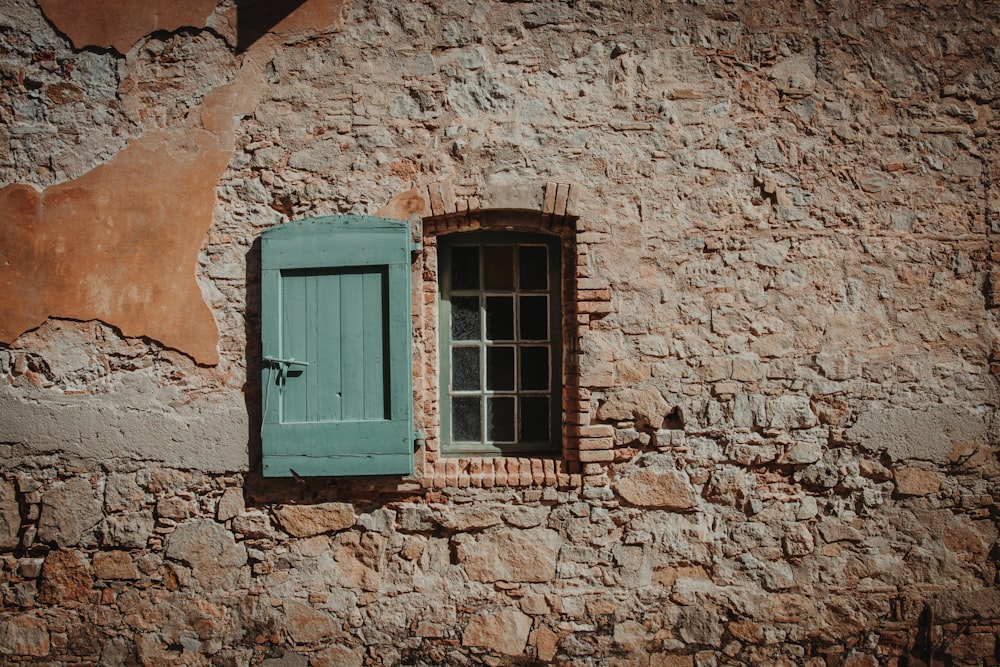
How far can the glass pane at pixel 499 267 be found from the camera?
10.4 ft

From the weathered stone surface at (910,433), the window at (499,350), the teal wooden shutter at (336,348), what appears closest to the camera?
the teal wooden shutter at (336,348)

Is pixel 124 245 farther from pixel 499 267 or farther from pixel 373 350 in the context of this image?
pixel 499 267

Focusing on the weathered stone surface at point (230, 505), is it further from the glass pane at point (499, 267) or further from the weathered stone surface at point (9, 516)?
the glass pane at point (499, 267)

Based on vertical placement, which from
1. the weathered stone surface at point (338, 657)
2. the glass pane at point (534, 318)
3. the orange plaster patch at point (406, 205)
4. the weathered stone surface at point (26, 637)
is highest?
the orange plaster patch at point (406, 205)

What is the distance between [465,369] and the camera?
10.4 ft

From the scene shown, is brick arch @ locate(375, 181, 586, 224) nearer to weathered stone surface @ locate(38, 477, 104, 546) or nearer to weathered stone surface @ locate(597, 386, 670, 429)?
weathered stone surface @ locate(597, 386, 670, 429)

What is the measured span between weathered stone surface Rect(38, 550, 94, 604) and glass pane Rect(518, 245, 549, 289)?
2.88 metres

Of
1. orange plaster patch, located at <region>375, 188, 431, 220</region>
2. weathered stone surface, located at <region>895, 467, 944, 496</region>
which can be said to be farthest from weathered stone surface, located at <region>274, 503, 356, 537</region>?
weathered stone surface, located at <region>895, 467, 944, 496</region>

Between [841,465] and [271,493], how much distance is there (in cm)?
311

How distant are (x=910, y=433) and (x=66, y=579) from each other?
4679 mm

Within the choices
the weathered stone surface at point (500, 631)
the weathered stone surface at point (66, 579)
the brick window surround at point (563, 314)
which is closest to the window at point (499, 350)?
the brick window surround at point (563, 314)

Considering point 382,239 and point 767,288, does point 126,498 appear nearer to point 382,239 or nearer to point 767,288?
point 382,239

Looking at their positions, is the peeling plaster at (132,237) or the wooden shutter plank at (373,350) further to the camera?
the peeling plaster at (132,237)

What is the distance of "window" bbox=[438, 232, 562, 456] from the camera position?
315 cm
